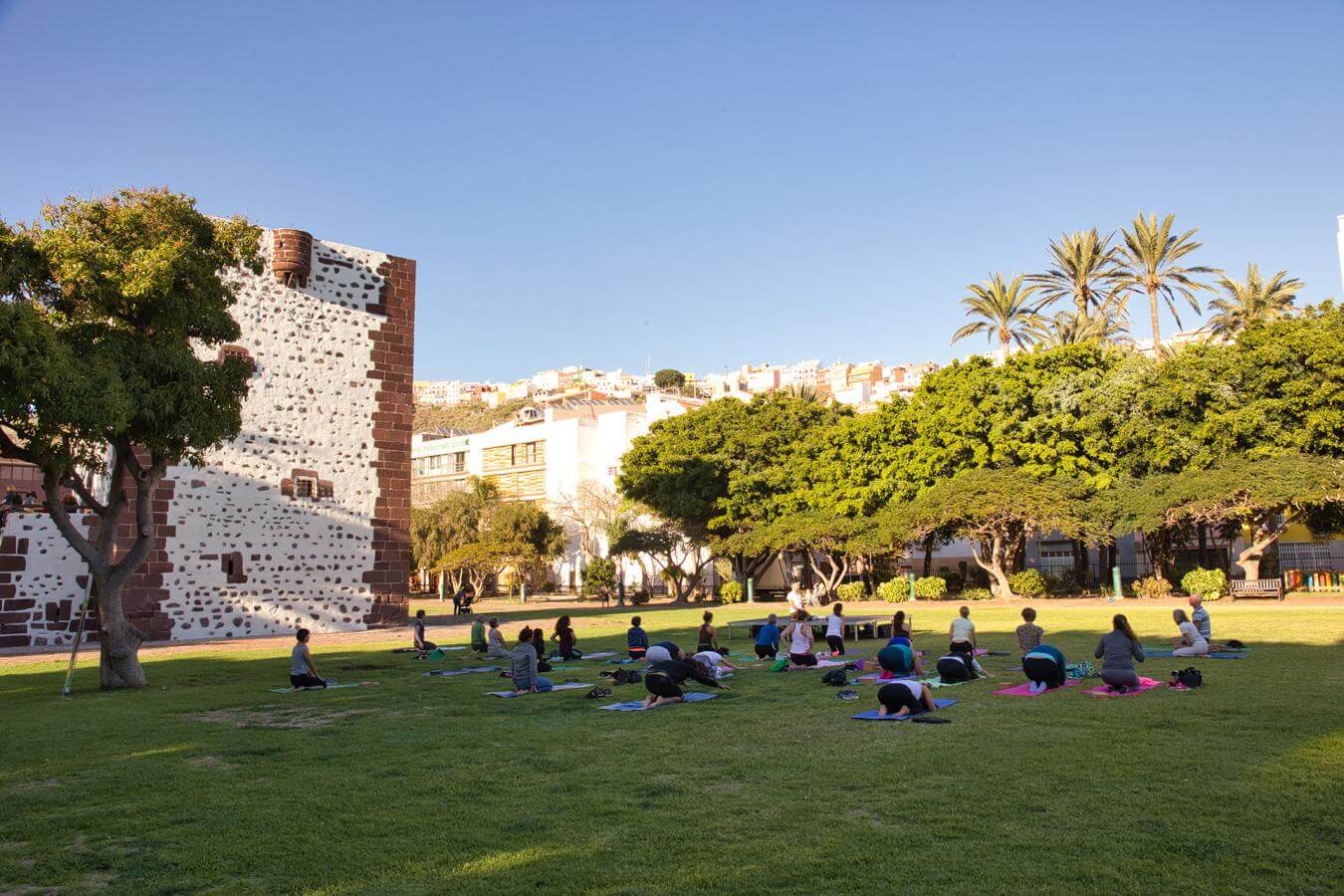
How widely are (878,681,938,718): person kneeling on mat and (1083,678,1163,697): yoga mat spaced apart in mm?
2183

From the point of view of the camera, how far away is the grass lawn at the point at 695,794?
5.36 meters

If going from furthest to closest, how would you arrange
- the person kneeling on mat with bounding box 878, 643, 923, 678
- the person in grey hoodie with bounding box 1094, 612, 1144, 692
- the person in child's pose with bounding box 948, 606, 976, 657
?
the person in child's pose with bounding box 948, 606, 976, 657 < the person kneeling on mat with bounding box 878, 643, 923, 678 < the person in grey hoodie with bounding box 1094, 612, 1144, 692

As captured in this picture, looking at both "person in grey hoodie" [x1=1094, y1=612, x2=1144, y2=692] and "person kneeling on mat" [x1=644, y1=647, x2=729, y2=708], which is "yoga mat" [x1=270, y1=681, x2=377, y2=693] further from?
"person in grey hoodie" [x1=1094, y1=612, x2=1144, y2=692]

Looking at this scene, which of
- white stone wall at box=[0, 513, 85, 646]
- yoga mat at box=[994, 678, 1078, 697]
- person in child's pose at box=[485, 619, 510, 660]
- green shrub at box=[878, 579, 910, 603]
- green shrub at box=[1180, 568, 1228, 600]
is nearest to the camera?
yoga mat at box=[994, 678, 1078, 697]

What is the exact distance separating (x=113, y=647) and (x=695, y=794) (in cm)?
1183

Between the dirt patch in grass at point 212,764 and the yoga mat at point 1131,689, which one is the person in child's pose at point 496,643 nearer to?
the dirt patch in grass at point 212,764

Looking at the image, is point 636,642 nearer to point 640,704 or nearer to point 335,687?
point 640,704

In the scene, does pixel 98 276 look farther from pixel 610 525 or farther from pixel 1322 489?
pixel 610 525

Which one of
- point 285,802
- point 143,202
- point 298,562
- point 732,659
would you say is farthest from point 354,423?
point 285,802

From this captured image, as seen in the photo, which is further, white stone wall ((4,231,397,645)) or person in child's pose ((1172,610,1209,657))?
white stone wall ((4,231,397,645))

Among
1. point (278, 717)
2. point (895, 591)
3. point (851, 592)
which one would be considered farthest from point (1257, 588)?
point (278, 717)

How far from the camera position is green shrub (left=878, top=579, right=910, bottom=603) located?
3653 cm

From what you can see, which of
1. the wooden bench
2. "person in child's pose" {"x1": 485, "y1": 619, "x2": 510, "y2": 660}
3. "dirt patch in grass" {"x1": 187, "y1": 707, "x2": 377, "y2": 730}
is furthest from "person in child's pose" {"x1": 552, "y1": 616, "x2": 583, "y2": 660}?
the wooden bench

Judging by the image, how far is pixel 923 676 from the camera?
43.4 feet
